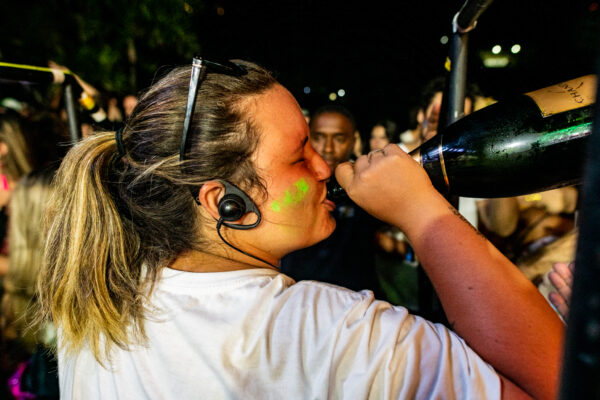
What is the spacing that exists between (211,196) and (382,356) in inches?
23.9

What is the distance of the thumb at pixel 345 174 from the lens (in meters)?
1.03

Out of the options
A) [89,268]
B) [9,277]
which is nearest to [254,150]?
[89,268]

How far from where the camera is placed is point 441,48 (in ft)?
24.9

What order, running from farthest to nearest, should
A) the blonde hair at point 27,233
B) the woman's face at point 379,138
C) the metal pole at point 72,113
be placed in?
the woman's face at point 379,138 < the blonde hair at point 27,233 < the metal pole at point 72,113

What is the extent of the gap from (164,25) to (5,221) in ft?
18.2

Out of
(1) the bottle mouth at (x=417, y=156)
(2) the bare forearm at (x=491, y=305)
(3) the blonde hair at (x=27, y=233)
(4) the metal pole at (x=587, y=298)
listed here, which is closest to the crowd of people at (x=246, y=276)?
(2) the bare forearm at (x=491, y=305)

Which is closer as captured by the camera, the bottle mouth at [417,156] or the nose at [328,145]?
the bottle mouth at [417,156]

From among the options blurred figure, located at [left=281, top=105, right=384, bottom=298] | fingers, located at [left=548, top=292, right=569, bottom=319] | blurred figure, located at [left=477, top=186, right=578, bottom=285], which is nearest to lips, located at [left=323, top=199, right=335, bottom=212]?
fingers, located at [left=548, top=292, right=569, bottom=319]

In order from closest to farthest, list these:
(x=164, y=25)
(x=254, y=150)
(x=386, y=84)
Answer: (x=254, y=150) → (x=164, y=25) → (x=386, y=84)

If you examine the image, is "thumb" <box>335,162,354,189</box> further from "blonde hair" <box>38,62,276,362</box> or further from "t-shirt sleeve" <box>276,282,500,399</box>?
"t-shirt sleeve" <box>276,282,500,399</box>

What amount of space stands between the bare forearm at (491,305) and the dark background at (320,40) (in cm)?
67

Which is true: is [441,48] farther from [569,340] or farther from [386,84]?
[569,340]

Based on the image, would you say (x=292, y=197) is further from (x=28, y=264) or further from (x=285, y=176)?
(x=28, y=264)

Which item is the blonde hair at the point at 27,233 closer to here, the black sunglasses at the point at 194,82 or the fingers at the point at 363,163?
the black sunglasses at the point at 194,82
